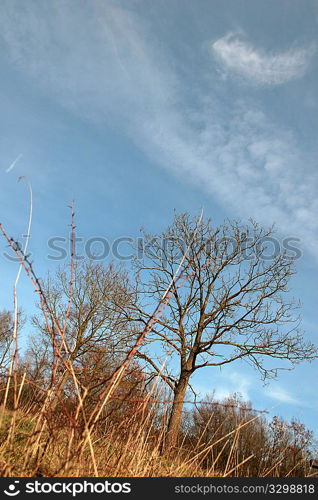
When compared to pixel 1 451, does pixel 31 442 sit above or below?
above

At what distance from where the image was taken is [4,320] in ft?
116

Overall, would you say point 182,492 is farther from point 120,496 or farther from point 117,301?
point 117,301

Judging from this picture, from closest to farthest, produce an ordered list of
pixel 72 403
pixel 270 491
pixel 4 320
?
1. pixel 270 491
2. pixel 72 403
3. pixel 4 320

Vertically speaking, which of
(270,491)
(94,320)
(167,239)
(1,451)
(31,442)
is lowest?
(1,451)

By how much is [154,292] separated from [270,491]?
12440 mm

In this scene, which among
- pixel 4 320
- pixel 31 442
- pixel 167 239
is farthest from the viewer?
pixel 4 320


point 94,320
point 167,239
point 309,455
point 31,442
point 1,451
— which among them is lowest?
point 1,451

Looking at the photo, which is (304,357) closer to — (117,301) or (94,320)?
(117,301)

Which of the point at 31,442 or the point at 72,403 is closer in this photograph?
the point at 31,442

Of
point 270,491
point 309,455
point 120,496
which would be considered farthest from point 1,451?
point 309,455

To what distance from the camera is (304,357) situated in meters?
13.8

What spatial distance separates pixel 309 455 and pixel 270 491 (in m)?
3.03

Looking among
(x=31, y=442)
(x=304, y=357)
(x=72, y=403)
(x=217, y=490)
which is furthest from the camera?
(x=304, y=357)

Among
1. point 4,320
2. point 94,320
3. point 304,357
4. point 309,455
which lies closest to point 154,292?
point 94,320
